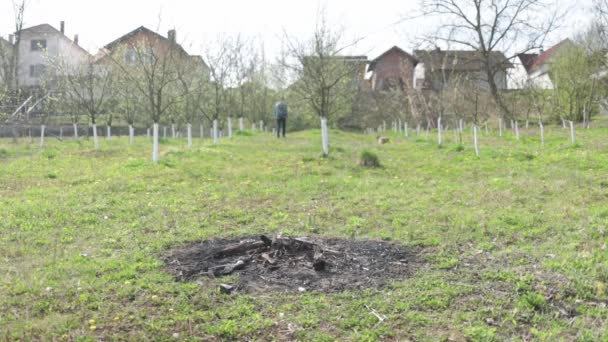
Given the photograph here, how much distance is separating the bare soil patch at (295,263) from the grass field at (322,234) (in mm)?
224

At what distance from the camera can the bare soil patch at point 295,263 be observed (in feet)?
18.2

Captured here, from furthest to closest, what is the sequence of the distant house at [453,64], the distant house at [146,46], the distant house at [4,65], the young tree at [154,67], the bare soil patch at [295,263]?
the distant house at [453,64], the distant house at [4,65], the distant house at [146,46], the young tree at [154,67], the bare soil patch at [295,263]

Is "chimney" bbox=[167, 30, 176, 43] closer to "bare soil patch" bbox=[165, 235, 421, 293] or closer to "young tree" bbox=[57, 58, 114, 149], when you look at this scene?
"young tree" bbox=[57, 58, 114, 149]

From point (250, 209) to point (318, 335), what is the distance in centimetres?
524

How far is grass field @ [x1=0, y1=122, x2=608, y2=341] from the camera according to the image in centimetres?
457

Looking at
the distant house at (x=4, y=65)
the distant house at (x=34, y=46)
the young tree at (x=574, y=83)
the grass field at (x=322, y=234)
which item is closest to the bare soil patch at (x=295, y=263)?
the grass field at (x=322, y=234)

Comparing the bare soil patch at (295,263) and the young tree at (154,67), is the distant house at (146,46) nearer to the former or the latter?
the young tree at (154,67)

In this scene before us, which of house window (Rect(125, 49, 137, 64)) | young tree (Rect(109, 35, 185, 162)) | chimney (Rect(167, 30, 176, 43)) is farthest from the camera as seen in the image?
house window (Rect(125, 49, 137, 64))

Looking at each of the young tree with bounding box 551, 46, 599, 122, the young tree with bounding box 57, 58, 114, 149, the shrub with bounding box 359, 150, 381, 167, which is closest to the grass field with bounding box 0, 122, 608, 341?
the shrub with bounding box 359, 150, 381, 167

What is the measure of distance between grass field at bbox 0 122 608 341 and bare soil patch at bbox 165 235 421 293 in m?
0.22

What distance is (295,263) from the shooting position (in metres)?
6.12

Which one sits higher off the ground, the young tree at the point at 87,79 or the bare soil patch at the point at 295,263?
the young tree at the point at 87,79

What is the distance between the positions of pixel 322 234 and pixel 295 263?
169 centimetres

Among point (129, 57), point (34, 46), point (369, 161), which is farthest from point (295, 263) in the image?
point (34, 46)
